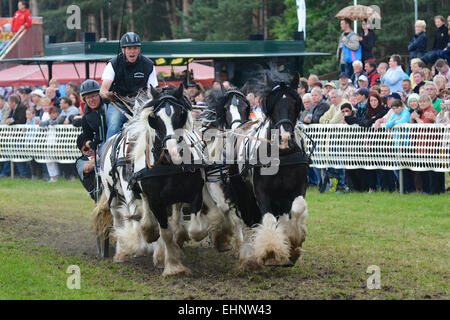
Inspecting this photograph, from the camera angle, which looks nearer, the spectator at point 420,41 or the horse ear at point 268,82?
the horse ear at point 268,82

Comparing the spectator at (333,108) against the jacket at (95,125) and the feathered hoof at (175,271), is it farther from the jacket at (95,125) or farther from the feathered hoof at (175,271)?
the feathered hoof at (175,271)

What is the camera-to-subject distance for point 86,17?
2069 inches

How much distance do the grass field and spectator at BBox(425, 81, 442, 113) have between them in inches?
67.9

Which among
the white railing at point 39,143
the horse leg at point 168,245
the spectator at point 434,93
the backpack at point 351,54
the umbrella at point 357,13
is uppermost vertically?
the umbrella at point 357,13

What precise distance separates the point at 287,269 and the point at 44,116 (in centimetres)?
1207

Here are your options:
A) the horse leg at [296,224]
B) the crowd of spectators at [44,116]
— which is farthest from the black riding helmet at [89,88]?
the crowd of spectators at [44,116]

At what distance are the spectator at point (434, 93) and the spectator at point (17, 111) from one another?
10.5 meters

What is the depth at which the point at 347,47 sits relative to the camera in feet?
64.5

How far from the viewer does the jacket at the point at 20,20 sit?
38.4m

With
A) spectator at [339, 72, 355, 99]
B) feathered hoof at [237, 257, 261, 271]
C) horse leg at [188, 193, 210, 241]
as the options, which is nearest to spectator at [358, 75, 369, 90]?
spectator at [339, 72, 355, 99]

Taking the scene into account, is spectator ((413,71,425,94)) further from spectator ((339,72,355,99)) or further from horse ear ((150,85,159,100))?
horse ear ((150,85,159,100))

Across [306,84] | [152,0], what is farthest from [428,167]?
[152,0]
